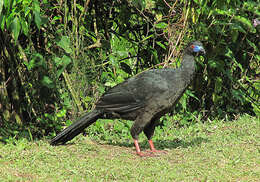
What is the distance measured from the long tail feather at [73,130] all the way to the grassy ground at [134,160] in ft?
0.37

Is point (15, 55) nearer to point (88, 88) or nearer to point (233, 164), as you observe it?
point (88, 88)

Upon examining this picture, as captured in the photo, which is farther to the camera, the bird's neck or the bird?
the bird's neck

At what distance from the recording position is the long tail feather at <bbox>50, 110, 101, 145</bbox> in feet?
20.1

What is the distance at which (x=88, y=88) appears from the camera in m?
6.98

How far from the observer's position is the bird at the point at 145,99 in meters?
5.91

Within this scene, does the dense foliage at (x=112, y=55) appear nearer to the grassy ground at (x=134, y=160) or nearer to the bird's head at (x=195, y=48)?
the grassy ground at (x=134, y=160)

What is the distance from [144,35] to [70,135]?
257 centimetres

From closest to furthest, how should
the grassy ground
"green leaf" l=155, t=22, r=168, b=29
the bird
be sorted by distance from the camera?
1. the grassy ground
2. the bird
3. "green leaf" l=155, t=22, r=168, b=29

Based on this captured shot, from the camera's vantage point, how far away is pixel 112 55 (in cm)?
722

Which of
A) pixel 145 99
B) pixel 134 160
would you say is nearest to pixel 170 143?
pixel 145 99

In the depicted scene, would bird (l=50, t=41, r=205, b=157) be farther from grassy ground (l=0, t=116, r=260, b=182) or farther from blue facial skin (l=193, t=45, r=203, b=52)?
grassy ground (l=0, t=116, r=260, b=182)

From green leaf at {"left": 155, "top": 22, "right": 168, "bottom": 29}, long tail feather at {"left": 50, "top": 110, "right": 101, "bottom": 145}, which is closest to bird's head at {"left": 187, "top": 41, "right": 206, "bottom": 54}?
green leaf at {"left": 155, "top": 22, "right": 168, "bottom": 29}

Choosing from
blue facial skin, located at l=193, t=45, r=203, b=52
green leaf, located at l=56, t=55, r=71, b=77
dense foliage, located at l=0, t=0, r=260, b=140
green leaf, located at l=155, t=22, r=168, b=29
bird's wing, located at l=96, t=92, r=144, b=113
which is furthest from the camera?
green leaf, located at l=155, t=22, r=168, b=29

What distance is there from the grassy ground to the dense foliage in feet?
2.68
